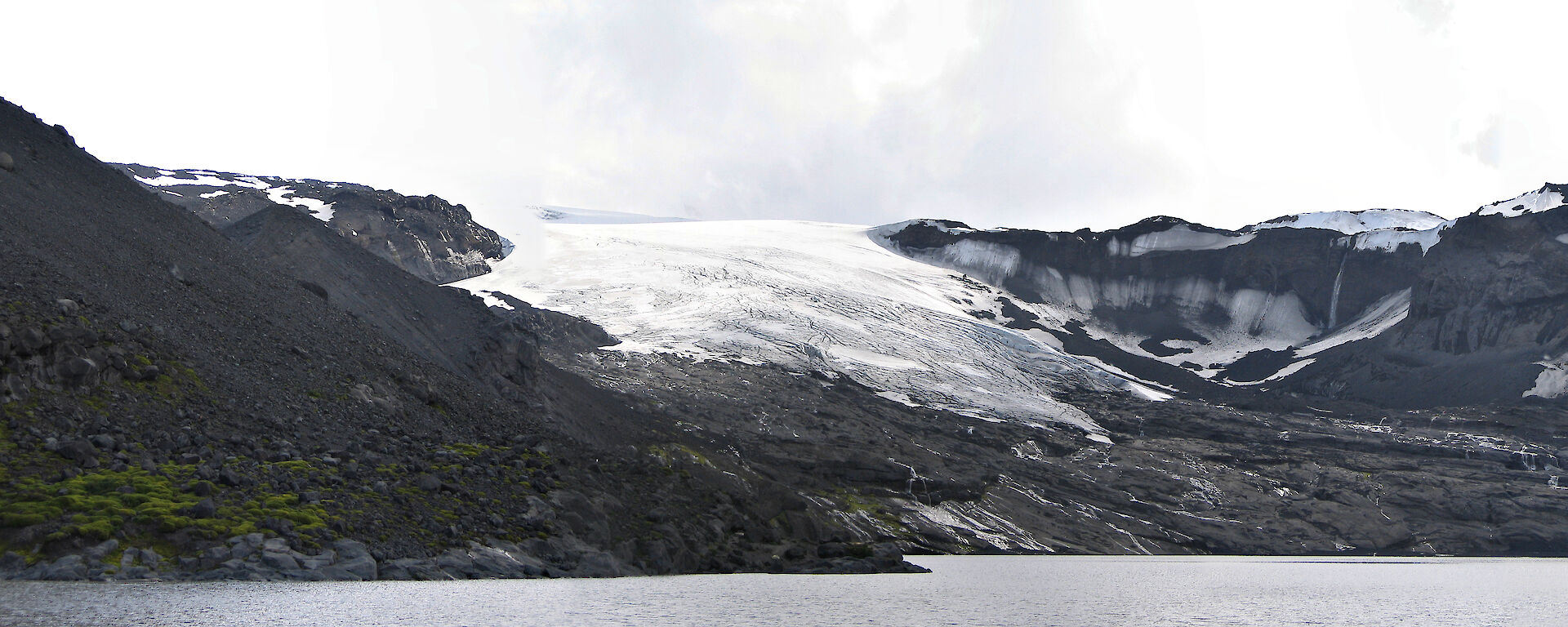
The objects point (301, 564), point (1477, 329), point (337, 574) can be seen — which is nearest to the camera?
point (301, 564)

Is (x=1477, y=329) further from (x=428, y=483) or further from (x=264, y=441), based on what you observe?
(x=264, y=441)

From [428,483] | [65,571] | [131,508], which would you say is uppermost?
[131,508]

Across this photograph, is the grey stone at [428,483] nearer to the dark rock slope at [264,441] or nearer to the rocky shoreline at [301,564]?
the dark rock slope at [264,441]

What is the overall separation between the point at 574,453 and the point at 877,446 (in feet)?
192

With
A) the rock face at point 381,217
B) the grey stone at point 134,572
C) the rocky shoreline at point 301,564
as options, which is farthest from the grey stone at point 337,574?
the rock face at point 381,217

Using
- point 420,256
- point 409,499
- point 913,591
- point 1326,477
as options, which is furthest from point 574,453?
point 420,256

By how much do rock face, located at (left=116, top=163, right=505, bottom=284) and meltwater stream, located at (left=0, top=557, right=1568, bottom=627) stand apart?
11023cm

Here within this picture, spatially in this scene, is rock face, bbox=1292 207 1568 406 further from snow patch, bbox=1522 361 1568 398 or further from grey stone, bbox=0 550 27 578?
grey stone, bbox=0 550 27 578

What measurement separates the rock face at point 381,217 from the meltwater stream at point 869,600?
362 feet

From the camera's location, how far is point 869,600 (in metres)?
60.3

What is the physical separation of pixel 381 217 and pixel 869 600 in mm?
137678

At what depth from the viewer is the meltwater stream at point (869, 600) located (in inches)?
1544

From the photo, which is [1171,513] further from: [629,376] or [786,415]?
[629,376]

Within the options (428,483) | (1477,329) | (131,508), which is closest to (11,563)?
(131,508)
